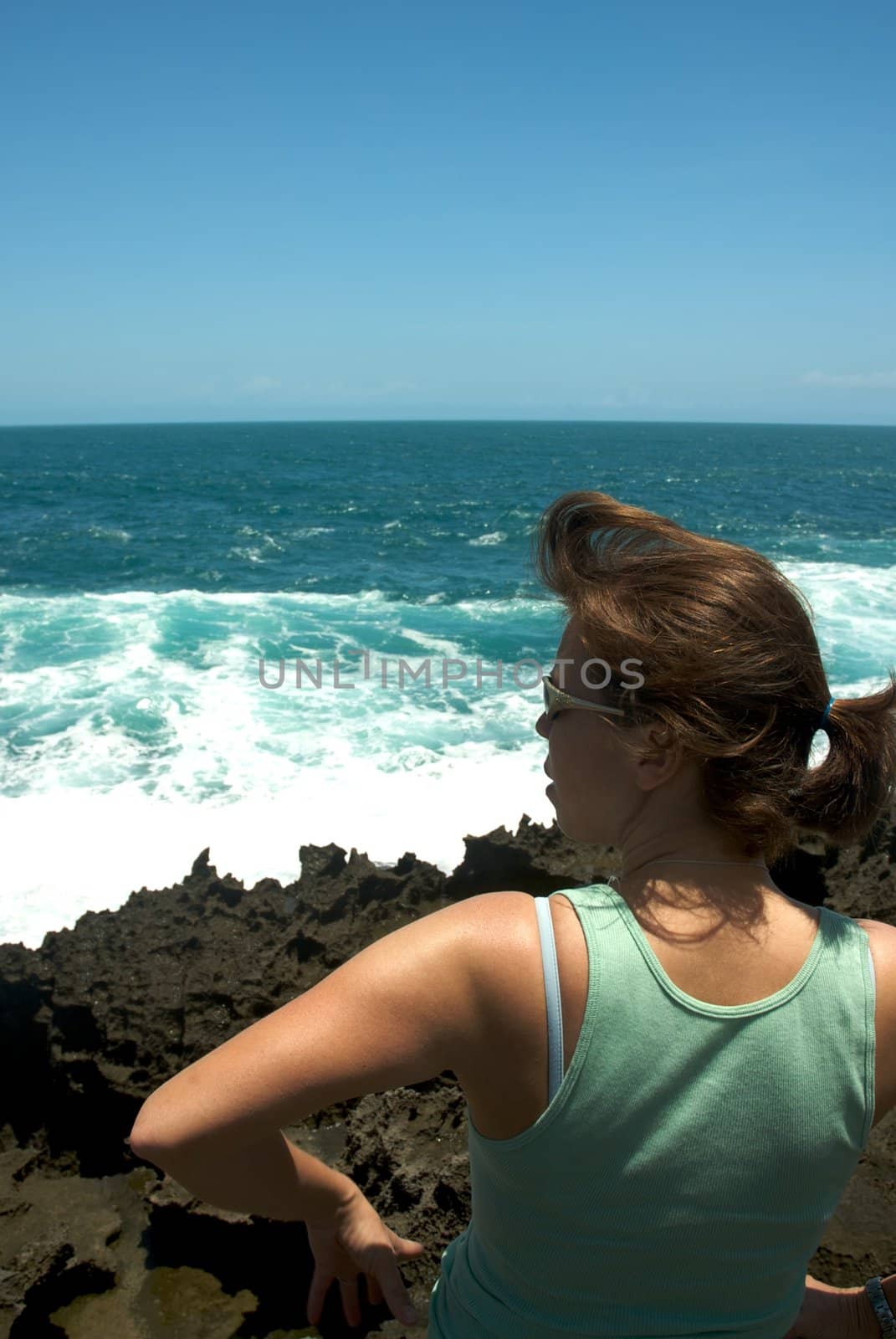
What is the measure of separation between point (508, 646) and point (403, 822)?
6.78 meters

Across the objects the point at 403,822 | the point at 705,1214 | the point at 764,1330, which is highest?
the point at 705,1214

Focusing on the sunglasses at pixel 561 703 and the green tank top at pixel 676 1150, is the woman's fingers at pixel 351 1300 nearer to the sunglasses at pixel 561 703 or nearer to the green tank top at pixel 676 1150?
the green tank top at pixel 676 1150

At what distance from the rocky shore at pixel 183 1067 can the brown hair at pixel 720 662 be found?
172 centimetres

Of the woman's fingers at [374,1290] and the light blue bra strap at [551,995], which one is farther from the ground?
the light blue bra strap at [551,995]

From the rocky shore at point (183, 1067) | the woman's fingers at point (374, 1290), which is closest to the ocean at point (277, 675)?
the woman's fingers at point (374, 1290)

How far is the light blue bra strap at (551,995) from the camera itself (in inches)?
36.9

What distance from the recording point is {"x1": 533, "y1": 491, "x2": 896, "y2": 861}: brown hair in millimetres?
1080

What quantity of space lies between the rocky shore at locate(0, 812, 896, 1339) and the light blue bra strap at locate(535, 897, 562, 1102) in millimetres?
1596

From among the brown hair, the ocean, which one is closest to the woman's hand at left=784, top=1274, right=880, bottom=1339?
the brown hair

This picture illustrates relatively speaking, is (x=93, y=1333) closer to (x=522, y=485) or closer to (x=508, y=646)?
(x=508, y=646)

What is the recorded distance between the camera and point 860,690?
11.6 metres

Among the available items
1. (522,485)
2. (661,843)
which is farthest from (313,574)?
(522,485)

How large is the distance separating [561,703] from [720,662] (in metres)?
0.21

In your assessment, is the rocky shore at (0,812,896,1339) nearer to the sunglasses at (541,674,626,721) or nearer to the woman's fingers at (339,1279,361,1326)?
the woman's fingers at (339,1279,361,1326)
